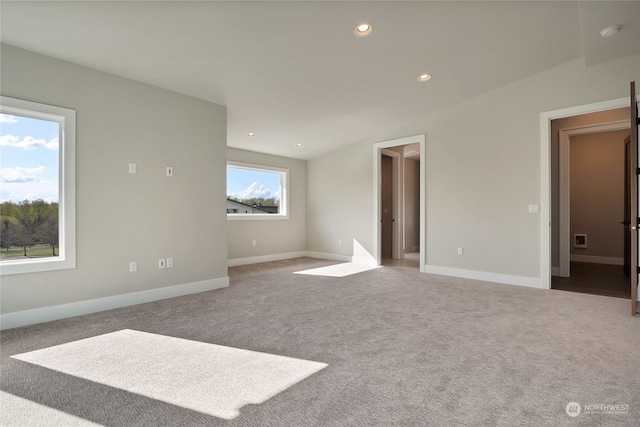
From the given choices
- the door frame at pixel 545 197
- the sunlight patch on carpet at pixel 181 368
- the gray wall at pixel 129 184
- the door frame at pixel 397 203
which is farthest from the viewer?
the door frame at pixel 397 203

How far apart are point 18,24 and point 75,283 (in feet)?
7.86

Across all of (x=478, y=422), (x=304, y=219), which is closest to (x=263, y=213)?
(x=304, y=219)

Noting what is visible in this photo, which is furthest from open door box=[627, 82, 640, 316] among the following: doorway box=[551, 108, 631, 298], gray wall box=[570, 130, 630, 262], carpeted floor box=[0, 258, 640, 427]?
gray wall box=[570, 130, 630, 262]

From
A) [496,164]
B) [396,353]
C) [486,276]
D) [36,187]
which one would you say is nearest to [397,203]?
[496,164]

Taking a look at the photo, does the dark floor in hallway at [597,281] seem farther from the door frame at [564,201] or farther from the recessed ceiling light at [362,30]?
the recessed ceiling light at [362,30]

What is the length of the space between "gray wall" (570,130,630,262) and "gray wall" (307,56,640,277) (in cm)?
335

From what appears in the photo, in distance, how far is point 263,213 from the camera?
6.85m

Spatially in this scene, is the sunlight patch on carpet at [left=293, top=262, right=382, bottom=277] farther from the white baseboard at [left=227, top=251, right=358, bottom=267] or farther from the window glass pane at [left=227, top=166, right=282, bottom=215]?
the window glass pane at [left=227, top=166, right=282, bottom=215]

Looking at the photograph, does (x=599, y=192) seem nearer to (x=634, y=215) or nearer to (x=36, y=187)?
(x=634, y=215)

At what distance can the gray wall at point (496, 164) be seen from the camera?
4.15 metres

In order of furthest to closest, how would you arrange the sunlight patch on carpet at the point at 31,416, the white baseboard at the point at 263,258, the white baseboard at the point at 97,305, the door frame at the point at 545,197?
the white baseboard at the point at 263,258
the door frame at the point at 545,197
the white baseboard at the point at 97,305
the sunlight patch on carpet at the point at 31,416

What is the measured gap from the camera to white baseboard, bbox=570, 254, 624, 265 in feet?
20.8

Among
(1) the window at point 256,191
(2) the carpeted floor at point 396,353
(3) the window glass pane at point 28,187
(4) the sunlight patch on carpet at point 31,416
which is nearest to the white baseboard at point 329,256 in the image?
(1) the window at point 256,191

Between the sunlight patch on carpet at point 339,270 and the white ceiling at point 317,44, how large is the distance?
2.77m
